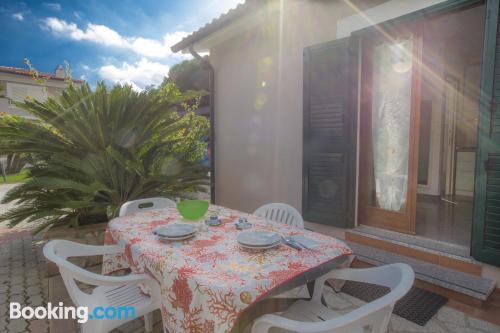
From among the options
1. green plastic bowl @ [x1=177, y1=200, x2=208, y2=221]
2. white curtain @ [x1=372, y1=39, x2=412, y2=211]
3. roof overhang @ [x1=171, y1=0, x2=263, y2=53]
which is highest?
roof overhang @ [x1=171, y1=0, x2=263, y2=53]

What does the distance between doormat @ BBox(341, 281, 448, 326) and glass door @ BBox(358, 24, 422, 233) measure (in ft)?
2.74

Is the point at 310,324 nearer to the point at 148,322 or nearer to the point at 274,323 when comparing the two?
the point at 274,323

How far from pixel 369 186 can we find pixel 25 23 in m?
13.8

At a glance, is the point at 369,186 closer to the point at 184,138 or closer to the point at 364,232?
the point at 364,232

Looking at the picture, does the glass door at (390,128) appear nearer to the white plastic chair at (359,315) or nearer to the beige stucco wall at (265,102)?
the beige stucco wall at (265,102)

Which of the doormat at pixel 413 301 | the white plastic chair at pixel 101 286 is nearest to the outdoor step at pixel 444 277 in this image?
the doormat at pixel 413 301

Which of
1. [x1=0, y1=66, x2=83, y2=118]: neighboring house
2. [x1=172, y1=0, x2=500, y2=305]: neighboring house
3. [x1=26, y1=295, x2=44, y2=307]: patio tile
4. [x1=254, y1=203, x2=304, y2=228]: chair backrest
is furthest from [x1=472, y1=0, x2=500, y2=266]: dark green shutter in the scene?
[x1=0, y1=66, x2=83, y2=118]: neighboring house

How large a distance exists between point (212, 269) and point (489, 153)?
7.98 feet

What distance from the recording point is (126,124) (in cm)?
361

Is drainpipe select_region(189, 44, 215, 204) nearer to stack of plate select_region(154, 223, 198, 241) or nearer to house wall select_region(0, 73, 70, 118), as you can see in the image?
stack of plate select_region(154, 223, 198, 241)

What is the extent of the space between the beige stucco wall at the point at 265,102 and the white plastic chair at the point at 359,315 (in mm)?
2691

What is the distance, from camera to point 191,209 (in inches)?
73.3

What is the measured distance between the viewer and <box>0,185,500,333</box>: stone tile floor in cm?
194

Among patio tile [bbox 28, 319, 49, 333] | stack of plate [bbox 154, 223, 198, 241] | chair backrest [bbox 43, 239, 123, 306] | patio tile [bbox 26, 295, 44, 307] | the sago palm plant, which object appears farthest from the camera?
the sago palm plant
